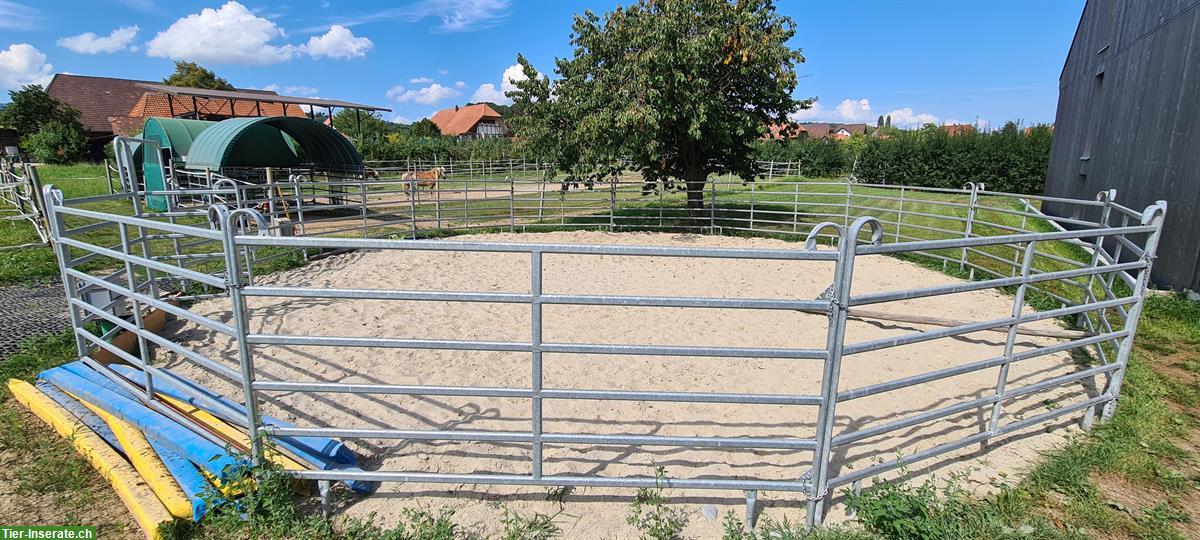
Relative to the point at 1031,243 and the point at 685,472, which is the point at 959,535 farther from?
the point at 1031,243

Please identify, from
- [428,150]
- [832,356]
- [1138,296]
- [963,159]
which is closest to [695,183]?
[1138,296]

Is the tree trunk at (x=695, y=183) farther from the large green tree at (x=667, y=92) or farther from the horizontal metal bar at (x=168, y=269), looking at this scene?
the horizontal metal bar at (x=168, y=269)

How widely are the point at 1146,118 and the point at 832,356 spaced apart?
993 cm

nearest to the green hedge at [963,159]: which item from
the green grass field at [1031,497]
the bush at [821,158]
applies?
the bush at [821,158]

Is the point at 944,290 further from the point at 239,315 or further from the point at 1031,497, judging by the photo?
the point at 239,315

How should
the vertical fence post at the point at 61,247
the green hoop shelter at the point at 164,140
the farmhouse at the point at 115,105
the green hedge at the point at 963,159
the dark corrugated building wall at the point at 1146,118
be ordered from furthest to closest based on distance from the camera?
the farmhouse at the point at 115,105, the green hedge at the point at 963,159, the green hoop shelter at the point at 164,140, the dark corrugated building wall at the point at 1146,118, the vertical fence post at the point at 61,247

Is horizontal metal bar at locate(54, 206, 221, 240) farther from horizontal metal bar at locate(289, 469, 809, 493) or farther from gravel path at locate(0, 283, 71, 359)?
gravel path at locate(0, 283, 71, 359)

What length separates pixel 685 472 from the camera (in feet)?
10.3

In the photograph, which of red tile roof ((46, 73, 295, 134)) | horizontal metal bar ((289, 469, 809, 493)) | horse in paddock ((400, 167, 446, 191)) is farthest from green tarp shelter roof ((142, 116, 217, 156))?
red tile roof ((46, 73, 295, 134))

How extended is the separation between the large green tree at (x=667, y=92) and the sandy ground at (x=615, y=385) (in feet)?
15.2

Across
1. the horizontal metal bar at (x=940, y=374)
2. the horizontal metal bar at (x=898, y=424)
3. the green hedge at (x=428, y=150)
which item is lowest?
the horizontal metal bar at (x=898, y=424)

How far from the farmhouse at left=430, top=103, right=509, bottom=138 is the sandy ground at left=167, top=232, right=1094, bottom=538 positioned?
64329 mm

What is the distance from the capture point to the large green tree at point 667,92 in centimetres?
1062

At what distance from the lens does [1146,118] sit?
846cm
